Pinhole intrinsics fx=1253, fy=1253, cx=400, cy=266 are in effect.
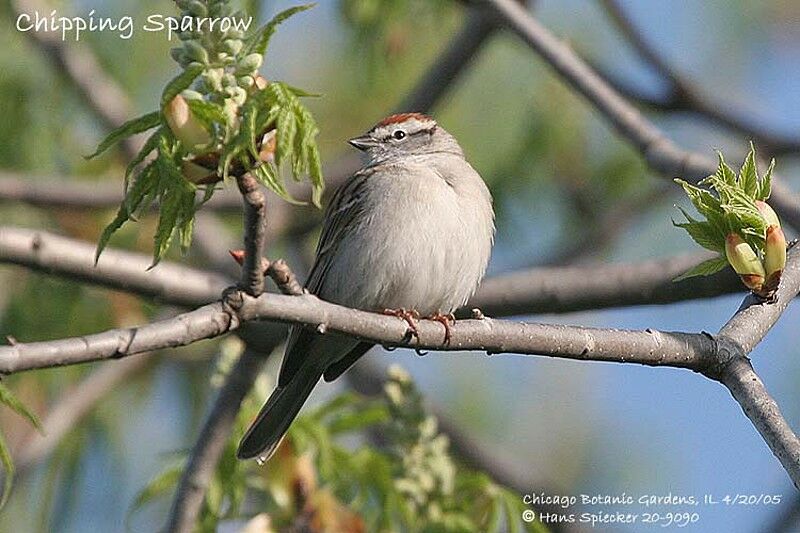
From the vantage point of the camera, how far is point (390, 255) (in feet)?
15.9

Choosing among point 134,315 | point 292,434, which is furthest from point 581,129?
point 292,434

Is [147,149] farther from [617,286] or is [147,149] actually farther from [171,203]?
[617,286]

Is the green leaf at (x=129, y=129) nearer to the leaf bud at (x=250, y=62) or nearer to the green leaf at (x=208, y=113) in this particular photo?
the green leaf at (x=208, y=113)

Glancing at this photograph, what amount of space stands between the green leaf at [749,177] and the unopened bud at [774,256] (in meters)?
0.10

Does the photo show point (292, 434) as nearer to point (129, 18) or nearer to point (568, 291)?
point (568, 291)

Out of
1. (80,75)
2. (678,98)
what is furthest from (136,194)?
(80,75)

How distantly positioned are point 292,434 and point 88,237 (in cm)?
254

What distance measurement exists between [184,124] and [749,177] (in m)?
1.26

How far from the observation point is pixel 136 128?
2.45 meters

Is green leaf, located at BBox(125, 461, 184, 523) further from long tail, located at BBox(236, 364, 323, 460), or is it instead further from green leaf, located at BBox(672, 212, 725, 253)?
green leaf, located at BBox(672, 212, 725, 253)

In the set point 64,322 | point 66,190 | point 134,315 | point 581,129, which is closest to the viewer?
point 66,190

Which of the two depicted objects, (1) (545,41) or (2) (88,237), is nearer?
(1) (545,41)

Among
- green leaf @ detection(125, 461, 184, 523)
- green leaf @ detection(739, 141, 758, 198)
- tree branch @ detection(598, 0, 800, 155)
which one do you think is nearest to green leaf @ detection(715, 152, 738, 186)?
green leaf @ detection(739, 141, 758, 198)

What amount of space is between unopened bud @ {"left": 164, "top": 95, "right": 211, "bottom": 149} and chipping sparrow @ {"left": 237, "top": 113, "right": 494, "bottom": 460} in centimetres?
214
